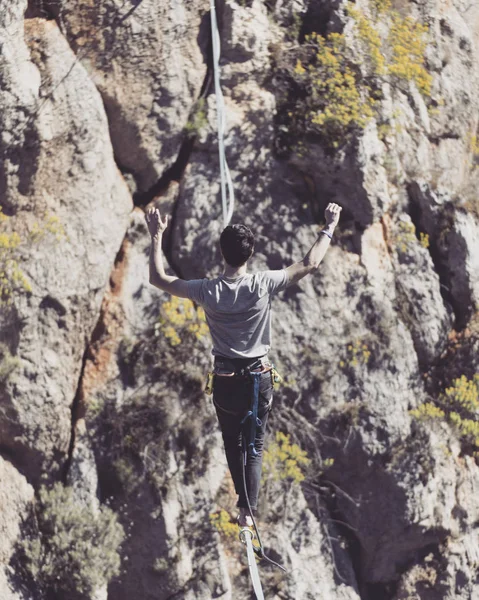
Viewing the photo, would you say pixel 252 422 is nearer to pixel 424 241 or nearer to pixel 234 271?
pixel 234 271

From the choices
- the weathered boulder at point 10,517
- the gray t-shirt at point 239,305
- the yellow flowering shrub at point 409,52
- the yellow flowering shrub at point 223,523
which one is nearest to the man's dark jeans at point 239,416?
the gray t-shirt at point 239,305

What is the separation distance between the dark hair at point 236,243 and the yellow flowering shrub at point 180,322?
431 centimetres

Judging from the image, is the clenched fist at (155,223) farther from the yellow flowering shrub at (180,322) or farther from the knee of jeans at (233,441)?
the yellow flowering shrub at (180,322)

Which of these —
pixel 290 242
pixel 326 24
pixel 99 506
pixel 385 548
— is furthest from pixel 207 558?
pixel 326 24

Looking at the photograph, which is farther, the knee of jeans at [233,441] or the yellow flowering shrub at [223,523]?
the yellow flowering shrub at [223,523]

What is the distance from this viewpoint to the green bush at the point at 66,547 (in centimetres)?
879

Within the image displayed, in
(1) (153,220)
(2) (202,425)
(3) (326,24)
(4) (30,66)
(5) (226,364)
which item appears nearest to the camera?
(1) (153,220)

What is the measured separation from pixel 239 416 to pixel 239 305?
965mm

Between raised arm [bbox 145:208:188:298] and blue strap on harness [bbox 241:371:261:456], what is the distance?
845mm

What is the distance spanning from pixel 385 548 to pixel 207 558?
8.89ft

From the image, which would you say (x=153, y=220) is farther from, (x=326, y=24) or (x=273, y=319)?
(x=326, y=24)

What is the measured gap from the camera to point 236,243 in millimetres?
4789

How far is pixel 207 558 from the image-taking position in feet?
30.6

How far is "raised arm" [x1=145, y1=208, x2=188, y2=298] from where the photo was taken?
191 inches
